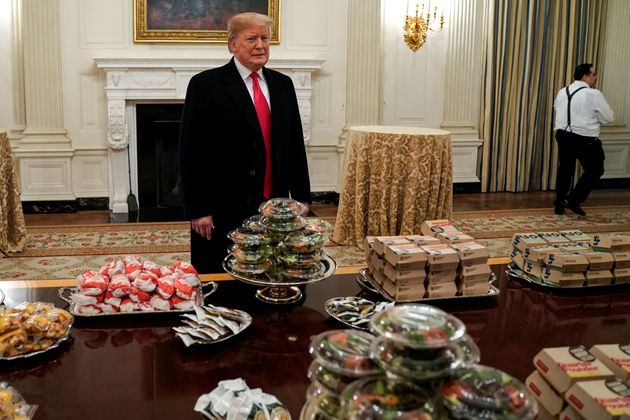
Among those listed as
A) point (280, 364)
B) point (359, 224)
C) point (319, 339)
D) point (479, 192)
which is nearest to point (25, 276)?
point (359, 224)

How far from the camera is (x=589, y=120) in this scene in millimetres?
6461

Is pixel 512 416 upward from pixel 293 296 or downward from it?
upward

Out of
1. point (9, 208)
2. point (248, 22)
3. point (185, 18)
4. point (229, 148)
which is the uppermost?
point (185, 18)

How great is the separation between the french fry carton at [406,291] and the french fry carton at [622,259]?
64 cm

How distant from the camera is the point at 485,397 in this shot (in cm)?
86

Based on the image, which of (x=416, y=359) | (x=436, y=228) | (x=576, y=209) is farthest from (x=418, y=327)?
(x=576, y=209)

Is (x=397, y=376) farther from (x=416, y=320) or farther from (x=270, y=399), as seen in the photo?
(x=270, y=399)

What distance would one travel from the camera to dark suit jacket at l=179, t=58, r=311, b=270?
2.52m

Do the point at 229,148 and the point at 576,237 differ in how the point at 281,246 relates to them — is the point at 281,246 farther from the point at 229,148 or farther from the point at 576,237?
the point at 576,237

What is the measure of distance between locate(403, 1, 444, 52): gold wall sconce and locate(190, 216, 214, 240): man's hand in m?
5.08

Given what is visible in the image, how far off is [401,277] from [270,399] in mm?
670

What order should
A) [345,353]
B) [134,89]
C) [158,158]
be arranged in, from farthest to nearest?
[158,158], [134,89], [345,353]

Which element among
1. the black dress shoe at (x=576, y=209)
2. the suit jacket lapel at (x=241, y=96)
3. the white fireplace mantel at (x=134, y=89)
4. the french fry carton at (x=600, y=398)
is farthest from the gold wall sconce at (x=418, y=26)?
the french fry carton at (x=600, y=398)

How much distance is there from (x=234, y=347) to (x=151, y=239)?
157 inches
